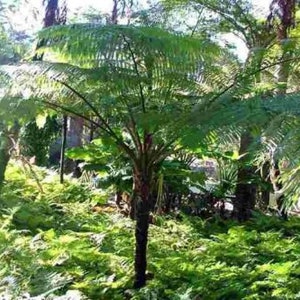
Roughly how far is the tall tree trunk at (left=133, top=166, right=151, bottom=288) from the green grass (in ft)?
0.23

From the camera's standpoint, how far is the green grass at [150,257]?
111 inches

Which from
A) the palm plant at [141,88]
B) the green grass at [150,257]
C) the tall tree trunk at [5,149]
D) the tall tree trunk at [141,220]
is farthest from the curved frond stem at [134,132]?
the tall tree trunk at [5,149]

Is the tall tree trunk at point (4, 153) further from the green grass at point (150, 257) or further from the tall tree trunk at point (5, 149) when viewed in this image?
the green grass at point (150, 257)

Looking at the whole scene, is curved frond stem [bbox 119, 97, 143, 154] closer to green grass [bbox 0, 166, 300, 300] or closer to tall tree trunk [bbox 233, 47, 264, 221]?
green grass [bbox 0, 166, 300, 300]

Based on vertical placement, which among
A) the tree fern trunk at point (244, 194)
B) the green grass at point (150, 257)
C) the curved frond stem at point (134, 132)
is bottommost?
the green grass at point (150, 257)

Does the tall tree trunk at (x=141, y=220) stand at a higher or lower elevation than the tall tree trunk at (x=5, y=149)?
lower

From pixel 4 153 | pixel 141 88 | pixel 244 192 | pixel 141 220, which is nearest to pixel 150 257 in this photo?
pixel 141 220

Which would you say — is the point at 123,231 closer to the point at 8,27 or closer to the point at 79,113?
the point at 79,113

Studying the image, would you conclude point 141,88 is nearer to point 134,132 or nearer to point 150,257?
point 134,132

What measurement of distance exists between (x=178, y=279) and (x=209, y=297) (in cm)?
34

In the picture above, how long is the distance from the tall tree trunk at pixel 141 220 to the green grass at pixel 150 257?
0.07m

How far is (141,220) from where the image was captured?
3.06 meters

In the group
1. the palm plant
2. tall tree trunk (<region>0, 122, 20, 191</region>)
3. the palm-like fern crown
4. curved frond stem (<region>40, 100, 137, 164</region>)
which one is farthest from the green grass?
the palm-like fern crown

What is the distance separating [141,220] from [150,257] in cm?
60
